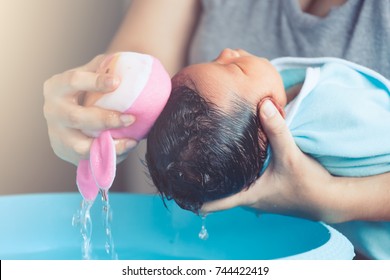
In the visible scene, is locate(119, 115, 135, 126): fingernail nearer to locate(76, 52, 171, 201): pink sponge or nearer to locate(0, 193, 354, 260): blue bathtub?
locate(76, 52, 171, 201): pink sponge

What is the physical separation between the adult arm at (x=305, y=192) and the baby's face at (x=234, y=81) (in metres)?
0.03

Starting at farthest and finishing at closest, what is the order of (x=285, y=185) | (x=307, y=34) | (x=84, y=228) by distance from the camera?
(x=307, y=34) < (x=84, y=228) < (x=285, y=185)

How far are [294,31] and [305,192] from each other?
0.36m

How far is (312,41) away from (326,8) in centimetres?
7

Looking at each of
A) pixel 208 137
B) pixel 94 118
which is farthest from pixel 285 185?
pixel 94 118

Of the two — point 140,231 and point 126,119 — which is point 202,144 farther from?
point 140,231

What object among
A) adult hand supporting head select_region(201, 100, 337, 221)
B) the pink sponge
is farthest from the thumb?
the pink sponge

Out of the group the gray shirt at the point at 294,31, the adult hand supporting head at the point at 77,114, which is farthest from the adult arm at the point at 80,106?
the gray shirt at the point at 294,31

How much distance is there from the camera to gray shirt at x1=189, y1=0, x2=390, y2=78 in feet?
3.38

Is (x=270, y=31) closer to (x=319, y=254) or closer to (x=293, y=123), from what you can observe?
(x=293, y=123)

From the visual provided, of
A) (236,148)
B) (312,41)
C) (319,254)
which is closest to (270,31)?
(312,41)

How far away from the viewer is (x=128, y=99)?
729 mm

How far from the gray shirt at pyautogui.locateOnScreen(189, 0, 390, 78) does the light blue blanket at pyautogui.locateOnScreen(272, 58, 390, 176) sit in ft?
0.48

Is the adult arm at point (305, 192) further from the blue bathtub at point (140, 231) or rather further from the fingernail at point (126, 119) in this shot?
the fingernail at point (126, 119)
